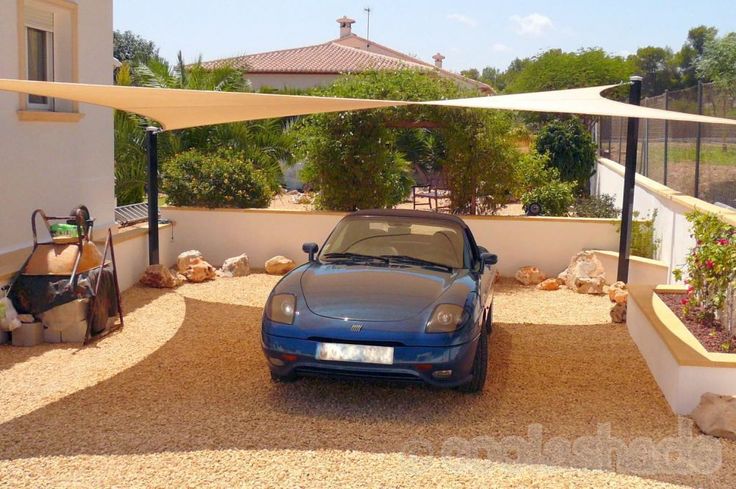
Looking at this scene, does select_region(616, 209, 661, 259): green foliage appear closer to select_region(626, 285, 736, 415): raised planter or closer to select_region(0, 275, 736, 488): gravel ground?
select_region(0, 275, 736, 488): gravel ground

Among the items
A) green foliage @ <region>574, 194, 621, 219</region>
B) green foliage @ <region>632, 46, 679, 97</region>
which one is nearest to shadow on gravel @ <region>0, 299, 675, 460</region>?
green foliage @ <region>574, 194, 621, 219</region>

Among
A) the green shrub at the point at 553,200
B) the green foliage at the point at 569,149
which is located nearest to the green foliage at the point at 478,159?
the green shrub at the point at 553,200

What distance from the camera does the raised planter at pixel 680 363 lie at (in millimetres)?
5746

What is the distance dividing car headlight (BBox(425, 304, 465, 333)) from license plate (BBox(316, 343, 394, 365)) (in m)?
0.33

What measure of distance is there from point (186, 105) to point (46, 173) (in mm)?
2760

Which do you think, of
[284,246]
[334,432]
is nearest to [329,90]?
[284,246]

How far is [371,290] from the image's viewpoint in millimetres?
6164

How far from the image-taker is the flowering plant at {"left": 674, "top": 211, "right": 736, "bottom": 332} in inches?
258

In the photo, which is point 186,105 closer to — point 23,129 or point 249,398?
point 23,129

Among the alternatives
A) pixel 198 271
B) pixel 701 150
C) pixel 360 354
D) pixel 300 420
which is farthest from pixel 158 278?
pixel 701 150

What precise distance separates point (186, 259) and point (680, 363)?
7.23 meters

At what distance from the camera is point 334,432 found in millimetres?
5328

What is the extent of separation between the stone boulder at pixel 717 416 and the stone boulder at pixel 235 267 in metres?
7.13

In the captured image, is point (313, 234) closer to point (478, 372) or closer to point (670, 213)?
point (670, 213)
